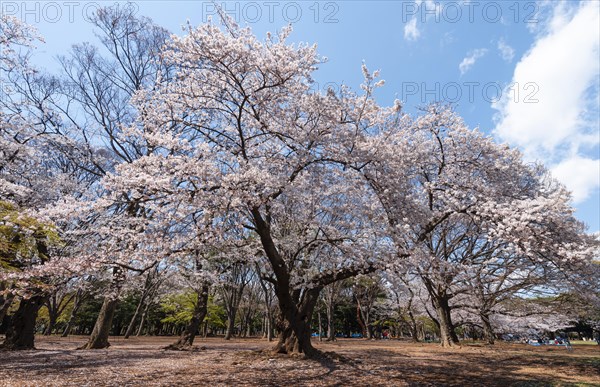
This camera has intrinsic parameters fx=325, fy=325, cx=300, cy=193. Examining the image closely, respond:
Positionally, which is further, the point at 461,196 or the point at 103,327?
the point at 103,327

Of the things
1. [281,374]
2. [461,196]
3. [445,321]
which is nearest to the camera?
[281,374]

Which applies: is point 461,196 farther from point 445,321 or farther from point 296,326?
point 445,321

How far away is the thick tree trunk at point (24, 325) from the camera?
14.7 m

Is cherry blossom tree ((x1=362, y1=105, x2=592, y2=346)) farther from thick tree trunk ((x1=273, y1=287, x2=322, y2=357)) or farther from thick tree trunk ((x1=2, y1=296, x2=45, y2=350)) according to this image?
thick tree trunk ((x1=2, y1=296, x2=45, y2=350))

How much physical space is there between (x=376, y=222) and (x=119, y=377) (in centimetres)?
846

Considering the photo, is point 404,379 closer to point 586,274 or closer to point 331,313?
point 586,274

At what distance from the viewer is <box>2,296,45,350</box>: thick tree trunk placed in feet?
48.2

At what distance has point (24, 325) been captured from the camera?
14.9 metres

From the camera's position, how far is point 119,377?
321 inches

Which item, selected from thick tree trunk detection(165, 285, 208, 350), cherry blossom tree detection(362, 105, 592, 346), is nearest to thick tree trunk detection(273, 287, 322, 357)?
cherry blossom tree detection(362, 105, 592, 346)

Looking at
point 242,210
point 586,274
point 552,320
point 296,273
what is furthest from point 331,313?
point 242,210

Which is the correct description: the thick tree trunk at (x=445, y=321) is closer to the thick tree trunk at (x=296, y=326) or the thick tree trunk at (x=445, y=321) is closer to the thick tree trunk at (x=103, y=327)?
the thick tree trunk at (x=296, y=326)

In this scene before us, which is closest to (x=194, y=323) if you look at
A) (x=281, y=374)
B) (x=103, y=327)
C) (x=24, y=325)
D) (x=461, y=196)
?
(x=103, y=327)

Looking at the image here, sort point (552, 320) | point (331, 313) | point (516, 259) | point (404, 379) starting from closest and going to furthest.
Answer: point (404, 379) < point (516, 259) < point (552, 320) < point (331, 313)
